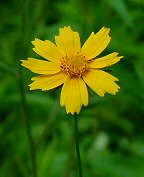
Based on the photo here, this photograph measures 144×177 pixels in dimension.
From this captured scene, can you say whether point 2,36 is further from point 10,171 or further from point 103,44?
point 103,44

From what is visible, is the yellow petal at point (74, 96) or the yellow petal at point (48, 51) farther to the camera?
the yellow petal at point (48, 51)

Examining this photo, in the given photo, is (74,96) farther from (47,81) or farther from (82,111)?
(82,111)

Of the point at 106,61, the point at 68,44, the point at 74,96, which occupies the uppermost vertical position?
the point at 68,44

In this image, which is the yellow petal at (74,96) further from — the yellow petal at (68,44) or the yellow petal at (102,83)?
the yellow petal at (68,44)

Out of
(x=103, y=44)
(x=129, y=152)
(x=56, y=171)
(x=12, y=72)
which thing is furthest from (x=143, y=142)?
(x=103, y=44)

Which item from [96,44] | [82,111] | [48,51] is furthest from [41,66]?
[82,111]

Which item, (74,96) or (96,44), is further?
(96,44)

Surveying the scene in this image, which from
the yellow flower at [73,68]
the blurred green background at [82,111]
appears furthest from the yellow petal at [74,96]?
the blurred green background at [82,111]
